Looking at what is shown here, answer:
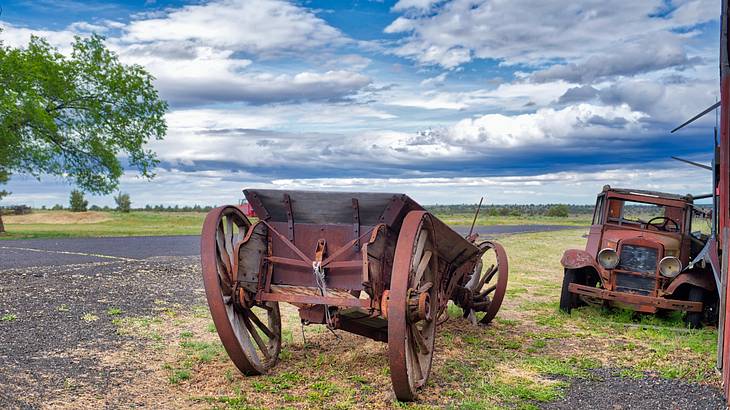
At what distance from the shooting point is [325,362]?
7078 mm

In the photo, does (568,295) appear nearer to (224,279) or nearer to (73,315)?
(224,279)

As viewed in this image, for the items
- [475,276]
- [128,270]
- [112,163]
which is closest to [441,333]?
[475,276]

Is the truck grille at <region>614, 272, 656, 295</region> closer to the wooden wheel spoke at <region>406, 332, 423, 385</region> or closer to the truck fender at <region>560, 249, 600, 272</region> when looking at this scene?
the truck fender at <region>560, 249, 600, 272</region>

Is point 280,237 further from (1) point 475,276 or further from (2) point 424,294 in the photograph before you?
(1) point 475,276

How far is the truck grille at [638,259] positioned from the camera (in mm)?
10148

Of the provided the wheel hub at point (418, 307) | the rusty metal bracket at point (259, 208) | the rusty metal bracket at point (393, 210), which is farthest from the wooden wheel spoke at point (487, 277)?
the rusty metal bracket at point (259, 208)

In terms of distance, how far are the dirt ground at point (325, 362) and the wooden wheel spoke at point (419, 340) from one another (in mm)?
375

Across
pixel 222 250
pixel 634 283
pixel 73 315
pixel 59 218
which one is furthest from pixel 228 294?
pixel 59 218

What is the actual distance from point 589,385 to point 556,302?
5.55m

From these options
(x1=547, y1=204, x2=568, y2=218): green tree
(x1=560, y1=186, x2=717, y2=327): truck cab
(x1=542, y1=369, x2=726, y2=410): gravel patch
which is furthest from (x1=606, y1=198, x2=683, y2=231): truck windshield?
(x1=547, y1=204, x2=568, y2=218): green tree

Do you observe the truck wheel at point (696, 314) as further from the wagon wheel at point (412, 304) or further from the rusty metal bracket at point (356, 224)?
the rusty metal bracket at point (356, 224)

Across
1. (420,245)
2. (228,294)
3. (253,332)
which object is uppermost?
(420,245)

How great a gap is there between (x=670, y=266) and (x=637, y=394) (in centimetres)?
414

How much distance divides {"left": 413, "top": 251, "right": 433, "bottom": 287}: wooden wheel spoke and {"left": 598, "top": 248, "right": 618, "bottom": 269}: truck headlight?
16.3ft
